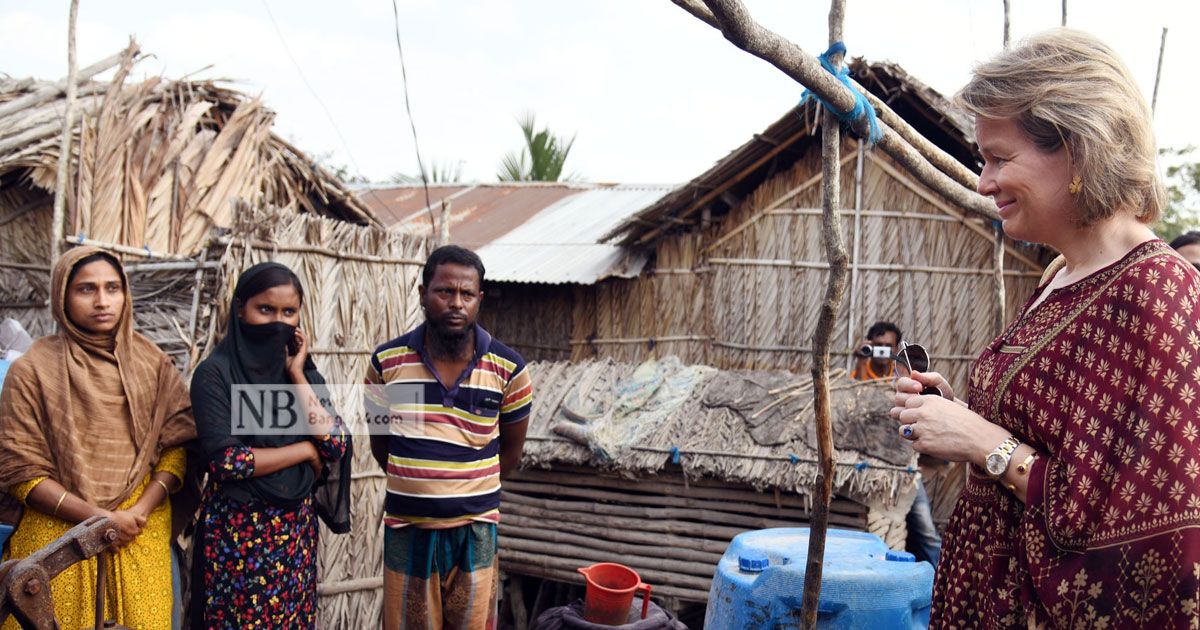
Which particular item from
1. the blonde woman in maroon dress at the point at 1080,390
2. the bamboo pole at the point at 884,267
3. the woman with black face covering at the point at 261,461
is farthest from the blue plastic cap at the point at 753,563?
the bamboo pole at the point at 884,267

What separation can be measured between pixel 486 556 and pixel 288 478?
857 mm

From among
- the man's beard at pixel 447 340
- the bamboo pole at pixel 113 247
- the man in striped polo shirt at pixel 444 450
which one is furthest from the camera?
the bamboo pole at pixel 113 247

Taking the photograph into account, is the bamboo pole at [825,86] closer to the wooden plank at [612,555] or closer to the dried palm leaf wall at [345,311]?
the wooden plank at [612,555]

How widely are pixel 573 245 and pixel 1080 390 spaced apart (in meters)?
10.2

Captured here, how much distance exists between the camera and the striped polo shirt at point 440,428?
365 centimetres

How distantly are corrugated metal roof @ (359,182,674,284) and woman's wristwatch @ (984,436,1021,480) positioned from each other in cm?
757

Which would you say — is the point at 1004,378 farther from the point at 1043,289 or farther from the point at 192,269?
the point at 192,269

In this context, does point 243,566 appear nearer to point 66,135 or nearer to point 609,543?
point 609,543

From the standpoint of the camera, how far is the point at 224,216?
802cm

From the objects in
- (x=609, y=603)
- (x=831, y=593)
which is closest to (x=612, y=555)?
(x=609, y=603)

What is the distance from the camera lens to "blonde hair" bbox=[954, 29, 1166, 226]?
158 cm

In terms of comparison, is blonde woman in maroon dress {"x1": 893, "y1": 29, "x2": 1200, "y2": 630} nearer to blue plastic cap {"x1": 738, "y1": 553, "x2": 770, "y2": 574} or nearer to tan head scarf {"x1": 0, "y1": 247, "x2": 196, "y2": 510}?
blue plastic cap {"x1": 738, "y1": 553, "x2": 770, "y2": 574}

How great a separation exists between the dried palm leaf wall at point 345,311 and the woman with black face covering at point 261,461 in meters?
1.08

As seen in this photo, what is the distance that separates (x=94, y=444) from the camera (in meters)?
3.46
